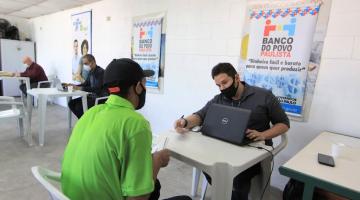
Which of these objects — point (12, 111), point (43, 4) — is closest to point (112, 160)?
point (12, 111)

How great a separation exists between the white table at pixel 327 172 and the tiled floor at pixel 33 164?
1.05m

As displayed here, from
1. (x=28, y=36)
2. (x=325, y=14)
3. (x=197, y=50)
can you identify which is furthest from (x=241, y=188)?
(x=28, y=36)

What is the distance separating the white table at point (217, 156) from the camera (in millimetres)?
1104

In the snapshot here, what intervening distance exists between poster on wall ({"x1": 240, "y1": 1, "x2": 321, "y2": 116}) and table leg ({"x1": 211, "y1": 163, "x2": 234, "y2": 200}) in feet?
4.21

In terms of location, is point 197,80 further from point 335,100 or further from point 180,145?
point 180,145

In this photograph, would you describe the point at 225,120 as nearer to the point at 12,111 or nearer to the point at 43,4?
the point at 12,111

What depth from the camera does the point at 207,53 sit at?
2.71m

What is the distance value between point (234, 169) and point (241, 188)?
619mm

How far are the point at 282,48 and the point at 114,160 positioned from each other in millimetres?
1816

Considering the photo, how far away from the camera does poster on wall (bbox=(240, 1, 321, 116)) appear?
2.01m

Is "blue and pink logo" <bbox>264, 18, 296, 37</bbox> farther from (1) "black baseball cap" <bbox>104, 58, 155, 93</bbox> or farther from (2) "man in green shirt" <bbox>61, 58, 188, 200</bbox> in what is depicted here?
(2) "man in green shirt" <bbox>61, 58, 188, 200</bbox>

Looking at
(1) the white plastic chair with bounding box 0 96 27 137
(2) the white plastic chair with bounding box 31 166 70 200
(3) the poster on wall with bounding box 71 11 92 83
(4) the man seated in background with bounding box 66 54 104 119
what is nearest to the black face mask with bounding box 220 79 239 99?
(2) the white plastic chair with bounding box 31 166 70 200

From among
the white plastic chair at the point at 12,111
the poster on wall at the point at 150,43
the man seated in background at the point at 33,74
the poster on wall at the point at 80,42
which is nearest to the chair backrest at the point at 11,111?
the white plastic chair at the point at 12,111

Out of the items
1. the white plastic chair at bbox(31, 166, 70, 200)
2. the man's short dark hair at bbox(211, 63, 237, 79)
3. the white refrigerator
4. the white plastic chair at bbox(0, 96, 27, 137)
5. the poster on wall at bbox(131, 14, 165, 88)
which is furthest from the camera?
the white refrigerator
